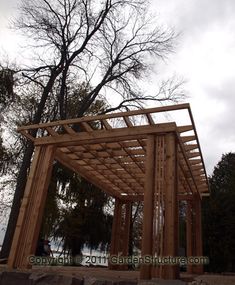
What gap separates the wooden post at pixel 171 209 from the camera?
5.16 metres

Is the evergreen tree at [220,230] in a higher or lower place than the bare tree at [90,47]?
lower

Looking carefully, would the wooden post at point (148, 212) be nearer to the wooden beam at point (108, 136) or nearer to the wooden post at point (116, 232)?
the wooden beam at point (108, 136)

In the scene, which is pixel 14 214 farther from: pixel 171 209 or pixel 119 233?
pixel 171 209

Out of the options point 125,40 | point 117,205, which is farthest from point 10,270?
point 125,40

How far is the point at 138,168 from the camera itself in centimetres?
871

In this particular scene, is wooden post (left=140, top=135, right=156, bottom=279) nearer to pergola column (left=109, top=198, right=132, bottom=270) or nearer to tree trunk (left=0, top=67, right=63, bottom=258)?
pergola column (left=109, top=198, right=132, bottom=270)

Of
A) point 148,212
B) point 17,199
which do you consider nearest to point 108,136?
point 148,212

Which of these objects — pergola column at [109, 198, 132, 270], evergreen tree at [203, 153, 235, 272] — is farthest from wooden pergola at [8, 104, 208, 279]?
evergreen tree at [203, 153, 235, 272]

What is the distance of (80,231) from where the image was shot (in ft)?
55.4

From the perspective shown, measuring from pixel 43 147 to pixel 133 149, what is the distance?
2.09 meters

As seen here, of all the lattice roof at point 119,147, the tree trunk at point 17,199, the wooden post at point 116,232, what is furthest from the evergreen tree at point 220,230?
the tree trunk at point 17,199

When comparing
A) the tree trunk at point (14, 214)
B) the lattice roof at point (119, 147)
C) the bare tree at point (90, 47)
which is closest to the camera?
the lattice roof at point (119, 147)

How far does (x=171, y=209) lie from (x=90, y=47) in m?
10.2

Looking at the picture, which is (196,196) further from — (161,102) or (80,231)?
(80,231)
